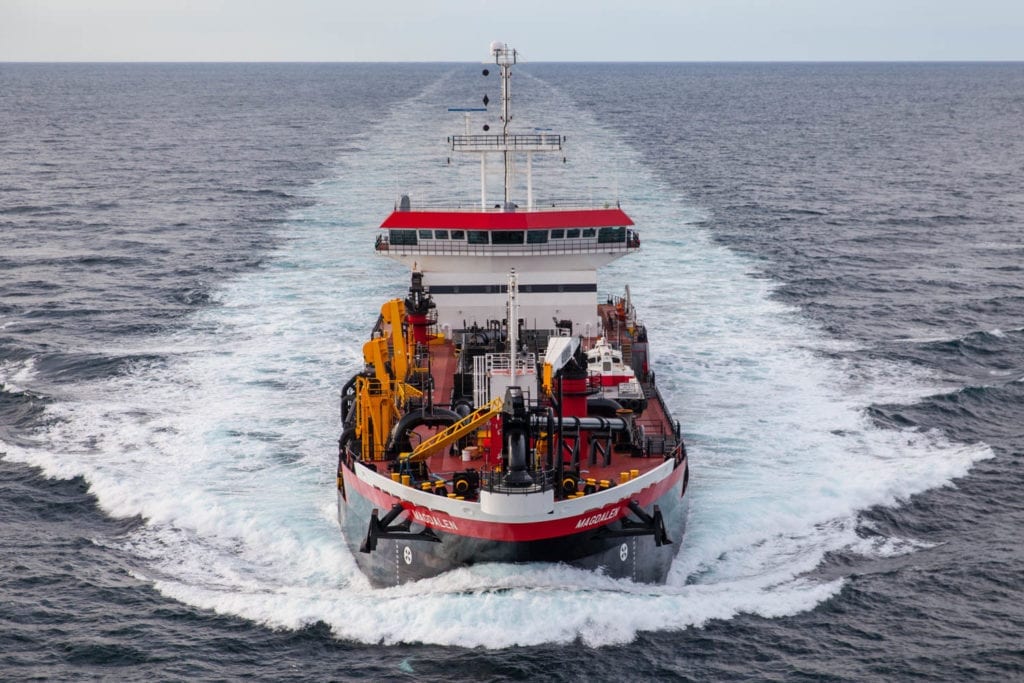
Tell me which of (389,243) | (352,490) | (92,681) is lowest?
(92,681)

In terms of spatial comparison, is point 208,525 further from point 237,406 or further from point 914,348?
point 914,348

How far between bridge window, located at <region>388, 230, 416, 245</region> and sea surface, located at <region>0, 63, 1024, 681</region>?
26.2ft

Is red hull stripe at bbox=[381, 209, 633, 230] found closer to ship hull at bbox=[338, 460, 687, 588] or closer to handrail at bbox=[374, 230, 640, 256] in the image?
handrail at bbox=[374, 230, 640, 256]

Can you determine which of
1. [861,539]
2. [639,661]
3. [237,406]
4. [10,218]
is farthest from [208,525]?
[10,218]

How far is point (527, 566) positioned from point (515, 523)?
5.06 ft

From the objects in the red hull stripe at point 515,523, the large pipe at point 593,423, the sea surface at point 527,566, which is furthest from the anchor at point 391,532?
the large pipe at point 593,423

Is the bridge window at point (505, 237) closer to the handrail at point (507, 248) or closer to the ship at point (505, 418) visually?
the ship at point (505, 418)

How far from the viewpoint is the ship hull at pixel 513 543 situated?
105 feet

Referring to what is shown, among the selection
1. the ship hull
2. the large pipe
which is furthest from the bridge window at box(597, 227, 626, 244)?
the ship hull

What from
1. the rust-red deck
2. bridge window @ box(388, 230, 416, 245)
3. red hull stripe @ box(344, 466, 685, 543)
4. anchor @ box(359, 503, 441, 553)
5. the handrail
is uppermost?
bridge window @ box(388, 230, 416, 245)

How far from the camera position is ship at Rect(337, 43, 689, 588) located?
1267 inches

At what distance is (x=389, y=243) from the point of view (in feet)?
158

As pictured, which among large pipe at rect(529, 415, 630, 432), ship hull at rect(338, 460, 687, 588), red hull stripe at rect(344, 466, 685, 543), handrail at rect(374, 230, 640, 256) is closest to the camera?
red hull stripe at rect(344, 466, 685, 543)

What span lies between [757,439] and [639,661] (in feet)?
59.0
